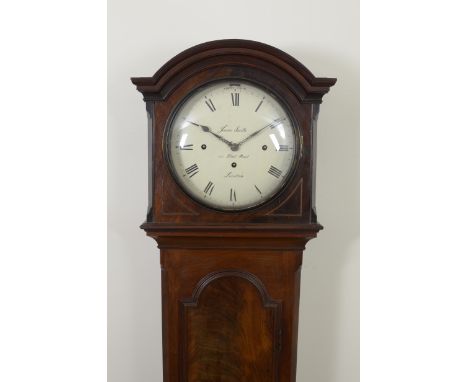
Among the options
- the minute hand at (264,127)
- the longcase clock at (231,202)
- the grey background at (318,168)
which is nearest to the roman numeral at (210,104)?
the longcase clock at (231,202)

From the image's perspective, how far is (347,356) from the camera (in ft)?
6.21

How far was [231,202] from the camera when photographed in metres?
1.56

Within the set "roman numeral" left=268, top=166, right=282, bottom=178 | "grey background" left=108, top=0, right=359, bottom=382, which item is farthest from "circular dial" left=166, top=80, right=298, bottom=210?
"grey background" left=108, top=0, right=359, bottom=382

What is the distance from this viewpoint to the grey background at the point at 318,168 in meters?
1.87

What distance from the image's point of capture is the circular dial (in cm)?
155

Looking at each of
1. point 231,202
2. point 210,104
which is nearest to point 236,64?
point 210,104

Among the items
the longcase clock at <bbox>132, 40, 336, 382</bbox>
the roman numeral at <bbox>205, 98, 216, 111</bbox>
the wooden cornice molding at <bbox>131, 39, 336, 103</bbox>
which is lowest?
the longcase clock at <bbox>132, 40, 336, 382</bbox>

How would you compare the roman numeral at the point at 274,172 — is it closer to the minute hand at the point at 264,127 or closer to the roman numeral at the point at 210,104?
the minute hand at the point at 264,127

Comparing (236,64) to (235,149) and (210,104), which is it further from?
(235,149)

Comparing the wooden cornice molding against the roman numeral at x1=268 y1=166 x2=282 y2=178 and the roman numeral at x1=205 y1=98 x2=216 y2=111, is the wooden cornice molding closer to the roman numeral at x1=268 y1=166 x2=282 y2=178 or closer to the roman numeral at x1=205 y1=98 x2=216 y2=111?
the roman numeral at x1=205 y1=98 x2=216 y2=111

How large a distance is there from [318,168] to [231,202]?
457mm

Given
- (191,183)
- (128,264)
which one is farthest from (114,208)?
(191,183)

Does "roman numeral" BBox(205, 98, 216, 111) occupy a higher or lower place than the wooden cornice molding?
lower

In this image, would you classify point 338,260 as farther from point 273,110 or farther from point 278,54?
point 278,54
